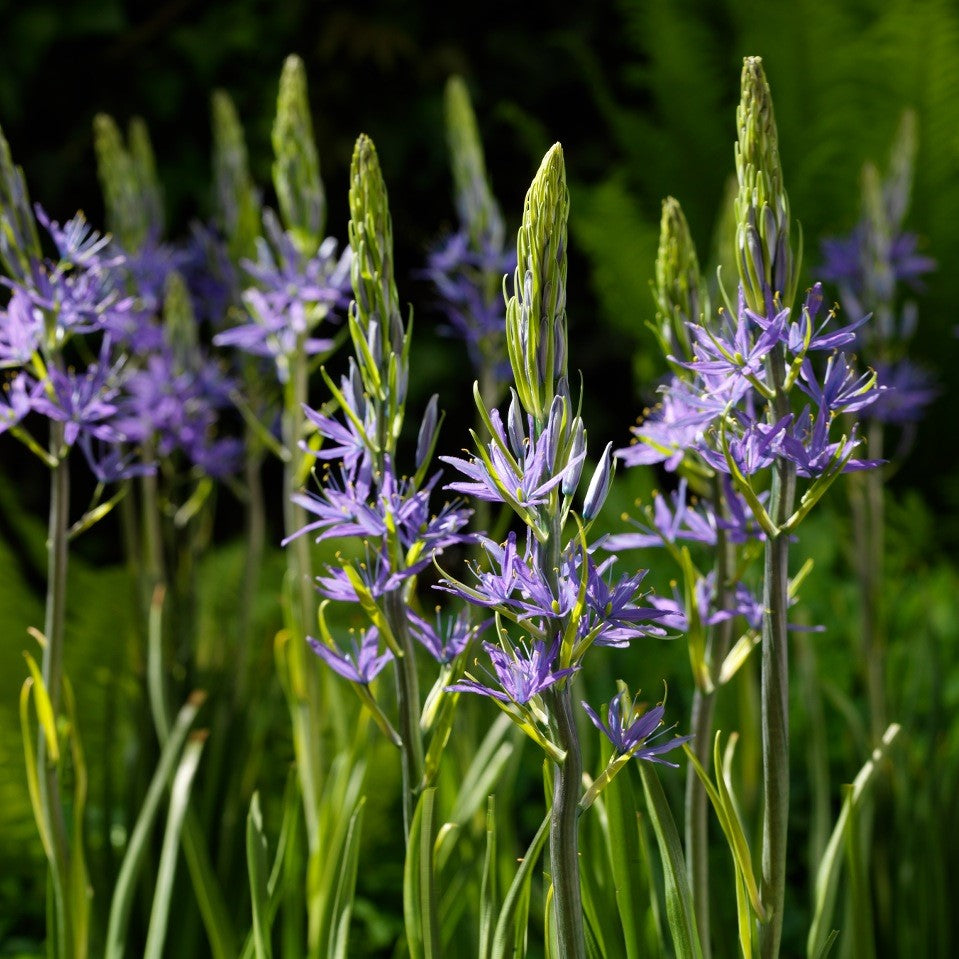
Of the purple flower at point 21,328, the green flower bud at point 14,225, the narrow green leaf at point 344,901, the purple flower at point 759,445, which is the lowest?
the narrow green leaf at point 344,901

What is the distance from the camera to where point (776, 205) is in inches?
41.6

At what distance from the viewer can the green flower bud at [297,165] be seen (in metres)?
1.79

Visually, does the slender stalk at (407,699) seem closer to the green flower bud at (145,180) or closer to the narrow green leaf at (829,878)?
the narrow green leaf at (829,878)

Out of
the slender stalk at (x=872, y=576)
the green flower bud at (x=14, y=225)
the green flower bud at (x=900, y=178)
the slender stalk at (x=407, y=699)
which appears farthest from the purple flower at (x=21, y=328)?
the green flower bud at (x=900, y=178)

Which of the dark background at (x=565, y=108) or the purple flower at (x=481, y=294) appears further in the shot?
the dark background at (x=565, y=108)

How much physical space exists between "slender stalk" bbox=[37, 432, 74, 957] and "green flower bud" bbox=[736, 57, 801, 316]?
0.89 metres

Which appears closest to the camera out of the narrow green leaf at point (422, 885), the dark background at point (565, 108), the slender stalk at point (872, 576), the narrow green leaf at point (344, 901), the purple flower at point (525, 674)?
the purple flower at point (525, 674)

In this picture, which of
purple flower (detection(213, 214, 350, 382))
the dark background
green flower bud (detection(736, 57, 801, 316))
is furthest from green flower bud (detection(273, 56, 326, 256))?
the dark background

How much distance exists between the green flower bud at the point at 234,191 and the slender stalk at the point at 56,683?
30.8 inches

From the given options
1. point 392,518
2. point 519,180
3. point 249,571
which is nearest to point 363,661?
point 392,518

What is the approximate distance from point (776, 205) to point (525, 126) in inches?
109

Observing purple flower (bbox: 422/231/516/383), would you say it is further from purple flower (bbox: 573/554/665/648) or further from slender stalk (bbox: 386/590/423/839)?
purple flower (bbox: 573/554/665/648)

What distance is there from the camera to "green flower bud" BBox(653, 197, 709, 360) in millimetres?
1360

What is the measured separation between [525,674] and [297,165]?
1.19m
